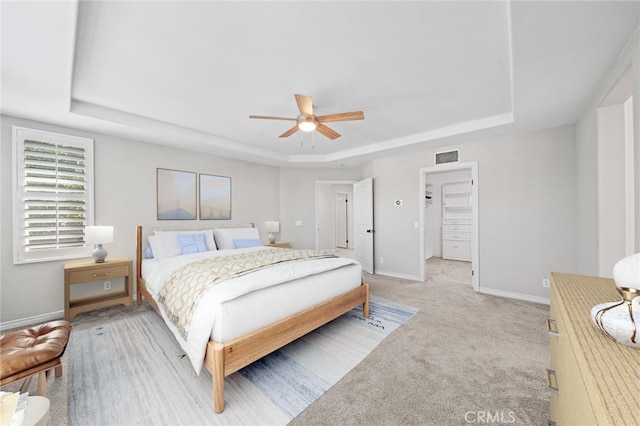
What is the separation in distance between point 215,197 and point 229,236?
0.81 metres

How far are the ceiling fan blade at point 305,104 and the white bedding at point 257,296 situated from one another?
152cm

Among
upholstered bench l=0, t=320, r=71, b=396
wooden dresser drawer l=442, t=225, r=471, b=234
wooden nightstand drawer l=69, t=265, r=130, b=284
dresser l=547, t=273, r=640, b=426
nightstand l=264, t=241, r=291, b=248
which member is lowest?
upholstered bench l=0, t=320, r=71, b=396

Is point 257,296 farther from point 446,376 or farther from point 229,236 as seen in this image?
point 229,236

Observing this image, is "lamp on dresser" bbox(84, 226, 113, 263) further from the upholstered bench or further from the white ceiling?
the upholstered bench

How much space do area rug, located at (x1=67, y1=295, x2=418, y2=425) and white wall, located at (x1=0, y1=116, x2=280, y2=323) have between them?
99cm

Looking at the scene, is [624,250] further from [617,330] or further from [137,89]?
[137,89]

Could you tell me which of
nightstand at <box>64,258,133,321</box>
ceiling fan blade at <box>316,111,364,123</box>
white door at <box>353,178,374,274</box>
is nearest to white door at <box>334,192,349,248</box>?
white door at <box>353,178,374,274</box>

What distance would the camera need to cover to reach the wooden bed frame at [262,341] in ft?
5.17

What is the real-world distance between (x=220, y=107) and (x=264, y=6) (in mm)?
1624

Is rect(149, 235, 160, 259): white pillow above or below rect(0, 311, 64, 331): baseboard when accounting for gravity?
above

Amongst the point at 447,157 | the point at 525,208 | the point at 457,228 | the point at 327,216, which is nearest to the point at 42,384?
the point at 447,157

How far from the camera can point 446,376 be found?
189 cm

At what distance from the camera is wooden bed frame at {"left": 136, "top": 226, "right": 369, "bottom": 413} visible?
158 cm

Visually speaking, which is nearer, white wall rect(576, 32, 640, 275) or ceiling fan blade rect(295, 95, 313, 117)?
white wall rect(576, 32, 640, 275)
